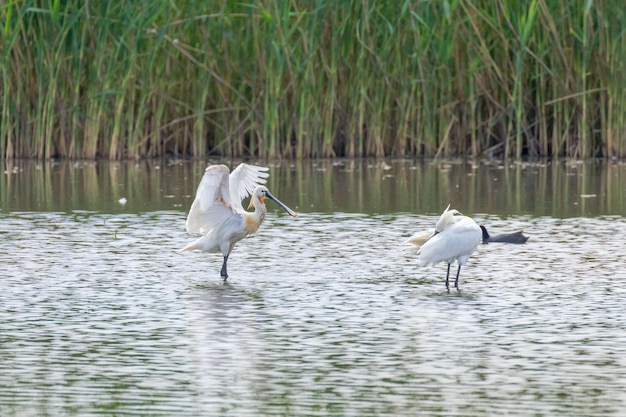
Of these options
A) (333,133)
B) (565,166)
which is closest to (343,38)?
(333,133)

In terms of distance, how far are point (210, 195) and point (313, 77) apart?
27.5 ft

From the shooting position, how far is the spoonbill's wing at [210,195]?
867 cm

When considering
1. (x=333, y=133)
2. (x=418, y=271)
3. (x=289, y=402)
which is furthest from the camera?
(x=333, y=133)

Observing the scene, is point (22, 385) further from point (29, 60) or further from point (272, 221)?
point (29, 60)

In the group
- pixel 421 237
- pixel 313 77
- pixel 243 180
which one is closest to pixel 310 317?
pixel 421 237

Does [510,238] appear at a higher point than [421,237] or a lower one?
lower

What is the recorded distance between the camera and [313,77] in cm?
1691

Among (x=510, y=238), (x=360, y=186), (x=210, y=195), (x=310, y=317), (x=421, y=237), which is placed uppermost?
(x=210, y=195)

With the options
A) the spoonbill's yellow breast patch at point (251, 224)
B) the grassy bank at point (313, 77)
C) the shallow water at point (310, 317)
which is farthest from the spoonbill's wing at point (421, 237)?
the grassy bank at point (313, 77)

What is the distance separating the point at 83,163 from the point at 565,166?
5.61m

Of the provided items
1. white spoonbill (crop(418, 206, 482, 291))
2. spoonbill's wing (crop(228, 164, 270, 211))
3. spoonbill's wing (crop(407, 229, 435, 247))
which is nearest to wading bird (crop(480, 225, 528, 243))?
spoonbill's wing (crop(407, 229, 435, 247))

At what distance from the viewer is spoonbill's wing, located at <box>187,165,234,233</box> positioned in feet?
28.5

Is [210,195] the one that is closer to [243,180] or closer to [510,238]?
[243,180]

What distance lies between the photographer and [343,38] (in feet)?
55.2
